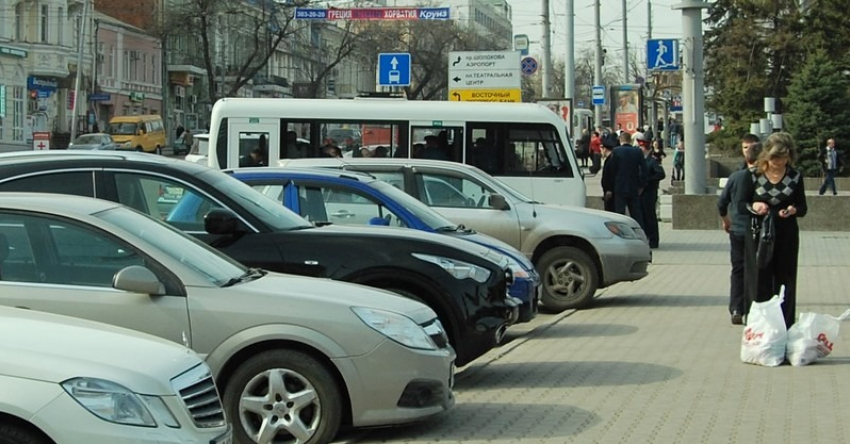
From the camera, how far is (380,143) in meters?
21.3

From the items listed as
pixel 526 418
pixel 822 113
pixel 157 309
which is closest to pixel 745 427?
pixel 526 418

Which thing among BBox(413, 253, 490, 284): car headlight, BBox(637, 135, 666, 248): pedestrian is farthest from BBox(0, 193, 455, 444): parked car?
BBox(637, 135, 666, 248): pedestrian

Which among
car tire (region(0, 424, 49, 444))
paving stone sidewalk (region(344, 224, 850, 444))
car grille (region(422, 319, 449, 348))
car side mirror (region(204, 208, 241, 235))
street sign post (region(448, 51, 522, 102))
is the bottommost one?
paving stone sidewalk (region(344, 224, 850, 444))

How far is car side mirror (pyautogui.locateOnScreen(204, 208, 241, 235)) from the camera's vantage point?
887cm

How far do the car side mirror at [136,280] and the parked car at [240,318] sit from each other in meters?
0.01

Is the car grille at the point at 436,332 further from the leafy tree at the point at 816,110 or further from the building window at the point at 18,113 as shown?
the building window at the point at 18,113

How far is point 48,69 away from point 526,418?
207ft

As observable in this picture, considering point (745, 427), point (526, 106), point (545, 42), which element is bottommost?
point (745, 427)

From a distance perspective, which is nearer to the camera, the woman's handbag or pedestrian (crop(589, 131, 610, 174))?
the woman's handbag

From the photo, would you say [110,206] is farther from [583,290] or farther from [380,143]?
[380,143]

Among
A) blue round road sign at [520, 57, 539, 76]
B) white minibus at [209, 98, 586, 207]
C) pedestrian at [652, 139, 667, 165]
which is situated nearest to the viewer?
white minibus at [209, 98, 586, 207]

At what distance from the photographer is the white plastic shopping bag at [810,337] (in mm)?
10039

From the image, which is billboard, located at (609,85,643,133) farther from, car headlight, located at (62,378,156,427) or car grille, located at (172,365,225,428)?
car headlight, located at (62,378,156,427)

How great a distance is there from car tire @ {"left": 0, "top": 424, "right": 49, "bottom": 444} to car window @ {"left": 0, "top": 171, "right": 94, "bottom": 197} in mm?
4196
